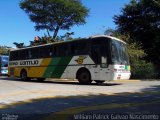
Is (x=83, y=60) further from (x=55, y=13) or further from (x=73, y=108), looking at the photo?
(x=55, y=13)

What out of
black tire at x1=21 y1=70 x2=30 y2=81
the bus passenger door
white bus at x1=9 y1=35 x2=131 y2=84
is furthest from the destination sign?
the bus passenger door

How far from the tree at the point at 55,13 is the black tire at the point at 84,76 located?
2794 cm

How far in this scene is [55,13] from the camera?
170 feet

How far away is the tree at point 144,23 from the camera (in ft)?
138

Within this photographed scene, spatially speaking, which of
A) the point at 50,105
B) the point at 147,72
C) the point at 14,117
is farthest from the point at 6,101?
the point at 147,72

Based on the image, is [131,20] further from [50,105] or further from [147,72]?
[50,105]

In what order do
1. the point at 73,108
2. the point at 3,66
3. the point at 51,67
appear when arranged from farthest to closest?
the point at 3,66 < the point at 51,67 < the point at 73,108

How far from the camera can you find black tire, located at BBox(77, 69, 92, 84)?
75.8 ft

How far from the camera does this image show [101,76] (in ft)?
72.9

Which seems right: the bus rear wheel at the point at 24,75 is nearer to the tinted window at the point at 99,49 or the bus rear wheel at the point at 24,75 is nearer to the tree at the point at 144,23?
the tinted window at the point at 99,49

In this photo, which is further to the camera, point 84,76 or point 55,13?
point 55,13

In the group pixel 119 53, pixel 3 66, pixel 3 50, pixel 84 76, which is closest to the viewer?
pixel 119 53

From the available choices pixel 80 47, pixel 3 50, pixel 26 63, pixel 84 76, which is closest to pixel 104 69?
pixel 84 76

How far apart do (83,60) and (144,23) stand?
916 inches
